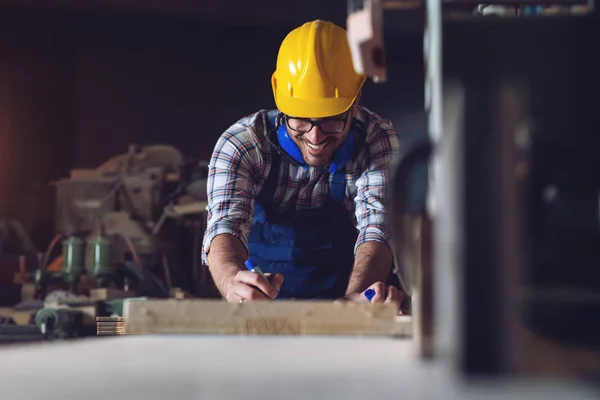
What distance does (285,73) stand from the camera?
207cm

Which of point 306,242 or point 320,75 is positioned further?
point 306,242

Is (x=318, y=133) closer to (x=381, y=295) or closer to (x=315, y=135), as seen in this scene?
(x=315, y=135)

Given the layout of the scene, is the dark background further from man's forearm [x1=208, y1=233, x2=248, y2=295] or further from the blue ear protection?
man's forearm [x1=208, y1=233, x2=248, y2=295]

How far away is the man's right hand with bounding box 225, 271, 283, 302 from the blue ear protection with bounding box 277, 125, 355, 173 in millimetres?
613

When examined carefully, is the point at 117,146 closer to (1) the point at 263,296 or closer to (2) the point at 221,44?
(2) the point at 221,44

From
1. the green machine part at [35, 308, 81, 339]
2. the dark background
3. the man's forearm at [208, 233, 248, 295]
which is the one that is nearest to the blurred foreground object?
the man's forearm at [208, 233, 248, 295]

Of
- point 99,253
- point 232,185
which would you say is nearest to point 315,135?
point 232,185

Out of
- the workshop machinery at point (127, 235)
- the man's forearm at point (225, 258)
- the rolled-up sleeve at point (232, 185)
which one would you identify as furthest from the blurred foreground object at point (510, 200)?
the workshop machinery at point (127, 235)

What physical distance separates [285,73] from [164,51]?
3179mm

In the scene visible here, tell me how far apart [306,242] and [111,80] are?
10.6 ft

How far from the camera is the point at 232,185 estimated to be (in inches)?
77.2

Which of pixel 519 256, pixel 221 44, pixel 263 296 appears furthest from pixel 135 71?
pixel 519 256

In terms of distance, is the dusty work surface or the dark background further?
the dark background

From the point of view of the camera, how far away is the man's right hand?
1.53 metres
